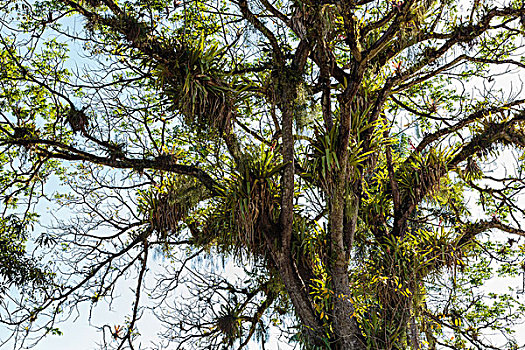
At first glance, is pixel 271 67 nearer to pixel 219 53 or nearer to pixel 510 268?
pixel 219 53

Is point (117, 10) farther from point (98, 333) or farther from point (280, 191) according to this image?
point (98, 333)

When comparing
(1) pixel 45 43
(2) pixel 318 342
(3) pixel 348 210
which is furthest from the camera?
(1) pixel 45 43

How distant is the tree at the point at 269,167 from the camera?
Answer: 4.54 metres

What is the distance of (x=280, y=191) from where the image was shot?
483 centimetres

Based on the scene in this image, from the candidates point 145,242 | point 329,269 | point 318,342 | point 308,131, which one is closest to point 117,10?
point 308,131

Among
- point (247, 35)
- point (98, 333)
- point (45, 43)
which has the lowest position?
point (98, 333)

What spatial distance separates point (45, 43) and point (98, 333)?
3.55 metres

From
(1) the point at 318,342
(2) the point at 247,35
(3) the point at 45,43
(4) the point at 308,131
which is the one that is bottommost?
(1) the point at 318,342

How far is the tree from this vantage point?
14.9 feet

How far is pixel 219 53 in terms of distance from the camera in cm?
475

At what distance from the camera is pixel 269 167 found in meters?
4.64

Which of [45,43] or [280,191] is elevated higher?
[45,43]

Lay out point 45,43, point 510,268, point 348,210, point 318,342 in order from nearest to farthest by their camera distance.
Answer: point 318,342 → point 348,210 → point 45,43 → point 510,268

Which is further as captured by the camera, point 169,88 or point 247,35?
point 247,35
